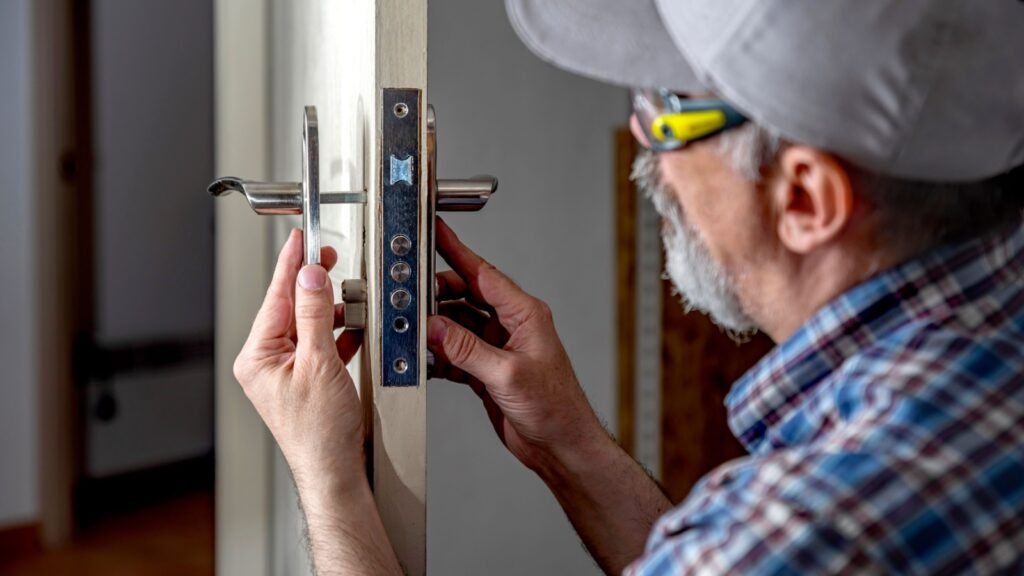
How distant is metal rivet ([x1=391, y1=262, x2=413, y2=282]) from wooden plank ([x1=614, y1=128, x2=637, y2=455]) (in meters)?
2.12

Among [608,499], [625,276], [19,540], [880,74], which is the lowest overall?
[19,540]

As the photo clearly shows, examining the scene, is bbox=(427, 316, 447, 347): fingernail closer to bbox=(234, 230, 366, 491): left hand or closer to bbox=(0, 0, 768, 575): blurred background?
bbox=(234, 230, 366, 491): left hand

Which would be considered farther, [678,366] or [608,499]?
[678,366]

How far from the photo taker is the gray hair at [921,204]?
0.63 metres

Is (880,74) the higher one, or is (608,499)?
(880,74)

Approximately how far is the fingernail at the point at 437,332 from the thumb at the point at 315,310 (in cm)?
8

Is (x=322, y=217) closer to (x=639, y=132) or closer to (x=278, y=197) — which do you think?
(x=278, y=197)

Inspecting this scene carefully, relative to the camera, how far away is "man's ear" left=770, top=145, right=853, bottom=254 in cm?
62

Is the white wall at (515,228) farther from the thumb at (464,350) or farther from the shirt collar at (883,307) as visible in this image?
the shirt collar at (883,307)

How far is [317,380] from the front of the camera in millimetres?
715

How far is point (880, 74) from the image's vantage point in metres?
0.57

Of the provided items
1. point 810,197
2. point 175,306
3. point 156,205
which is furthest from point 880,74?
point 175,306

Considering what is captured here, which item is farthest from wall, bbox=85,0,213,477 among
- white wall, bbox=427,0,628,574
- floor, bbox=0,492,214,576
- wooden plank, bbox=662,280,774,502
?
wooden plank, bbox=662,280,774,502

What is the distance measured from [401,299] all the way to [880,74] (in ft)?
0.99
